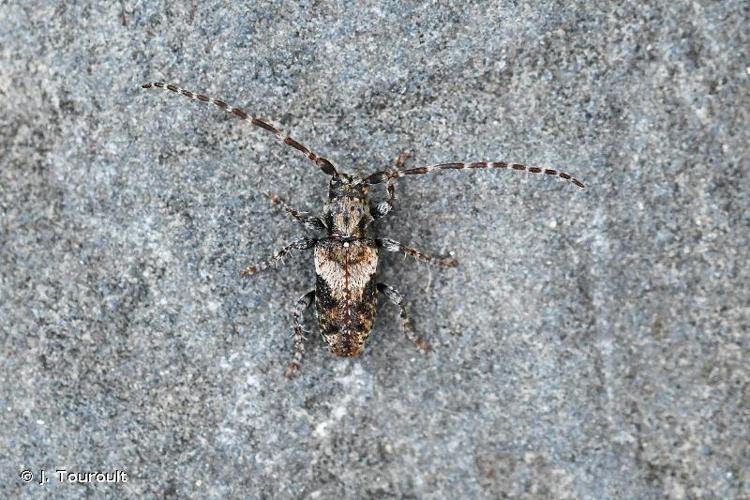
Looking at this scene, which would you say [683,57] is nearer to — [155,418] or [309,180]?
[309,180]

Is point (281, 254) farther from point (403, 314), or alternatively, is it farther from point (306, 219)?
point (403, 314)

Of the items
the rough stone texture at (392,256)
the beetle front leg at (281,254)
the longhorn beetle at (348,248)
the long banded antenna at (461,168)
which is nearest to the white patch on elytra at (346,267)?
the longhorn beetle at (348,248)

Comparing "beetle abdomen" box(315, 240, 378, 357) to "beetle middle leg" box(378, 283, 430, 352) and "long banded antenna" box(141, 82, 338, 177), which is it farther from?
"long banded antenna" box(141, 82, 338, 177)

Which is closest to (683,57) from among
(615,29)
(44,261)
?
(615,29)

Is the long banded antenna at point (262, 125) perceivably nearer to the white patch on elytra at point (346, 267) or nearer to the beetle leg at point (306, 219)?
the beetle leg at point (306, 219)

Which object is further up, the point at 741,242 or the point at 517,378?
the point at 741,242

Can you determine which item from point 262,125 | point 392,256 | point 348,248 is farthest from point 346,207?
point 262,125
